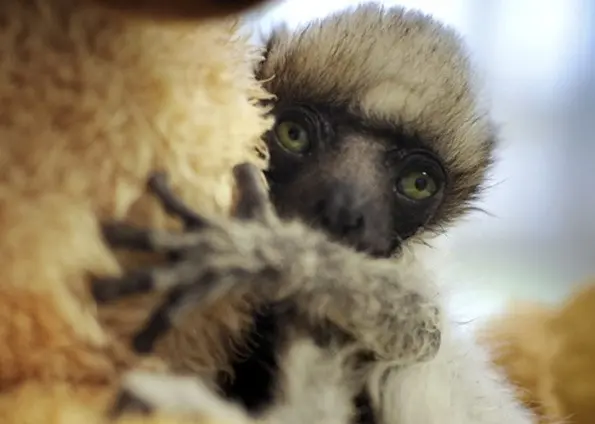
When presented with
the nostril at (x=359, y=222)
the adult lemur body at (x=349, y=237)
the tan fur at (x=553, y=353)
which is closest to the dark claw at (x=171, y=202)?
the adult lemur body at (x=349, y=237)

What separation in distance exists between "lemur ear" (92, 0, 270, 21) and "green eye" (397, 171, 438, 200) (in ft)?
0.61

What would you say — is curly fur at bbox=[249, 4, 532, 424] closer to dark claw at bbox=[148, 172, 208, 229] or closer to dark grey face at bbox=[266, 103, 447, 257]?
dark grey face at bbox=[266, 103, 447, 257]

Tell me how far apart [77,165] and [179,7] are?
9cm

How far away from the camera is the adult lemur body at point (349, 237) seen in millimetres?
525

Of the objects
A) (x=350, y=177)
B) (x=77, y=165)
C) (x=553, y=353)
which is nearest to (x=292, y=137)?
(x=350, y=177)

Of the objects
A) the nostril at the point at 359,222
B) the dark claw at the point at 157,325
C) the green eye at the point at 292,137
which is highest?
the green eye at the point at 292,137

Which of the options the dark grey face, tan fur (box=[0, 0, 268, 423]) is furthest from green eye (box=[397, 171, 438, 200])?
tan fur (box=[0, 0, 268, 423])

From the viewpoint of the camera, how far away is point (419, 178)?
63 cm

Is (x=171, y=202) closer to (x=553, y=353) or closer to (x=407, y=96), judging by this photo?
(x=407, y=96)

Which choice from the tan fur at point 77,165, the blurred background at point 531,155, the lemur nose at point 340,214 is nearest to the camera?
the tan fur at point 77,165

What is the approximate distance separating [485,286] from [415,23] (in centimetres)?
22

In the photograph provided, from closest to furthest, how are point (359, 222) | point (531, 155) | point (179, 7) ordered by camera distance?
1. point (179, 7)
2. point (359, 222)
3. point (531, 155)

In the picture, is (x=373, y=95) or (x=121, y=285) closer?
(x=121, y=285)

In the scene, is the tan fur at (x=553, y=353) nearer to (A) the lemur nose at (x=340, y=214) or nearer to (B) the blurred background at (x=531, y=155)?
(B) the blurred background at (x=531, y=155)
